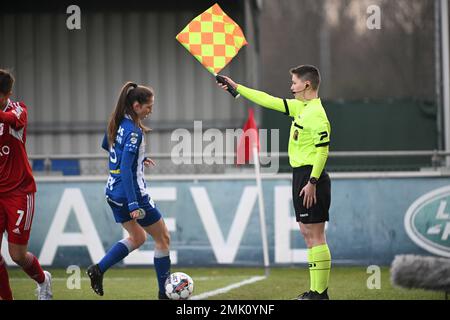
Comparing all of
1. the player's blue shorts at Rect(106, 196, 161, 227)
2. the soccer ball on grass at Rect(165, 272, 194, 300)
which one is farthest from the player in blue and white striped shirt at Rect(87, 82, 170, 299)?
the soccer ball on grass at Rect(165, 272, 194, 300)

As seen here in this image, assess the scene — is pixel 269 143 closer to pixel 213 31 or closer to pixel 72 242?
pixel 72 242

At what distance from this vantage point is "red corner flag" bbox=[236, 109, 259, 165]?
39.5ft

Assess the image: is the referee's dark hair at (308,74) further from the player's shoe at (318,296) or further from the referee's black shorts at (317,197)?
the player's shoe at (318,296)

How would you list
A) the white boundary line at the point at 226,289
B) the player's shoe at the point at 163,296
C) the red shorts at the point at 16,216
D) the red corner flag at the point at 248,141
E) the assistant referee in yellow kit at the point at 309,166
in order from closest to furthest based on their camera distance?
the red shorts at the point at 16,216, the assistant referee in yellow kit at the point at 309,166, the player's shoe at the point at 163,296, the white boundary line at the point at 226,289, the red corner flag at the point at 248,141

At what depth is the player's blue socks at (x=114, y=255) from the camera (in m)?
8.35

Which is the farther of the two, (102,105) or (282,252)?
(102,105)

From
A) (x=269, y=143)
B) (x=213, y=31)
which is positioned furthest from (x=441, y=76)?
(x=213, y=31)

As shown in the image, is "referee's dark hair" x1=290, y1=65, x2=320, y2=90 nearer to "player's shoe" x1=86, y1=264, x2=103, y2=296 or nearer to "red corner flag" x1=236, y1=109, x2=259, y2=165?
"player's shoe" x1=86, y1=264, x2=103, y2=296

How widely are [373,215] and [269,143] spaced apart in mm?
5367

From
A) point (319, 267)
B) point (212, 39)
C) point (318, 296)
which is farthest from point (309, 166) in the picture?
point (212, 39)

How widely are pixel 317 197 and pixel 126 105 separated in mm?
1951

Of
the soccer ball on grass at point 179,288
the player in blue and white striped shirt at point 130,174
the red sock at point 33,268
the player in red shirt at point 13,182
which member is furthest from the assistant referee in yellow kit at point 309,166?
the red sock at point 33,268

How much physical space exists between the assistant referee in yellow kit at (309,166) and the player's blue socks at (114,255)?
1.65 metres

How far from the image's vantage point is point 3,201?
25.3 ft
